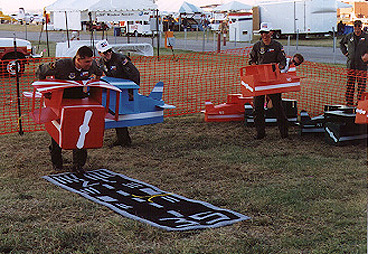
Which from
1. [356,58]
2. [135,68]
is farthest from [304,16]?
[135,68]

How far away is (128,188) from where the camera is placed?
5.84m

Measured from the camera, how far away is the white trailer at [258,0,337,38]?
1220 inches

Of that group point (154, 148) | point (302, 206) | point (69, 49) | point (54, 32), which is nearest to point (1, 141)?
point (154, 148)

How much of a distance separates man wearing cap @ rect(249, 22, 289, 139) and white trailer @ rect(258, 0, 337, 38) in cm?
2391

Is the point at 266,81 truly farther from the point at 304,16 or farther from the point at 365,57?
the point at 304,16

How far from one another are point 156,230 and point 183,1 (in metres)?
27.7

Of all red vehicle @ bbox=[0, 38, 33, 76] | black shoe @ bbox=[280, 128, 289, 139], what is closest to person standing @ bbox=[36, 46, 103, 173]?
black shoe @ bbox=[280, 128, 289, 139]

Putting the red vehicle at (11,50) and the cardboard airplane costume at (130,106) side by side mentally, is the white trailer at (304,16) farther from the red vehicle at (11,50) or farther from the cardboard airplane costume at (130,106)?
the cardboard airplane costume at (130,106)

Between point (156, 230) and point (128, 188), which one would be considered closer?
point (156, 230)

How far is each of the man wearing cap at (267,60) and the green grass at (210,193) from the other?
9.7 inches

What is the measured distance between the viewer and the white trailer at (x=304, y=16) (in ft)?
102

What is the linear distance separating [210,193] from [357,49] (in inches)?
247

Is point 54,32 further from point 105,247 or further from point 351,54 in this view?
point 105,247

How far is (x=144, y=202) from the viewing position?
532 cm
